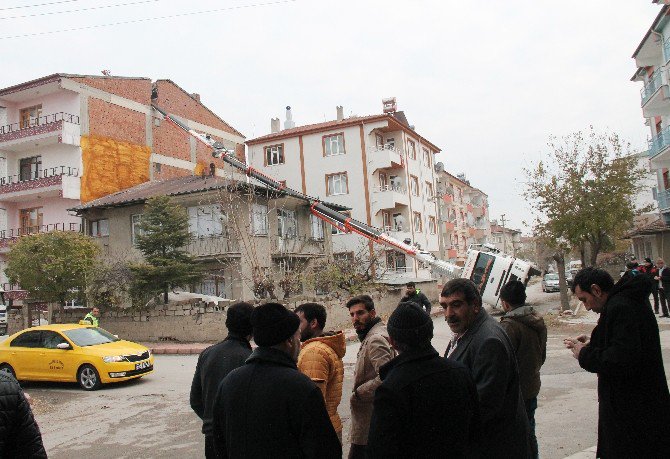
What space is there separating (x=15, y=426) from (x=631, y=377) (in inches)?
141

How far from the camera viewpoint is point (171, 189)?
28.9m

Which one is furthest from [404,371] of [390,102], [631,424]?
[390,102]

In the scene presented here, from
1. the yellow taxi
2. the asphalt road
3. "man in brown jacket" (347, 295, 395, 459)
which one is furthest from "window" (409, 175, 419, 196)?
"man in brown jacket" (347, 295, 395, 459)

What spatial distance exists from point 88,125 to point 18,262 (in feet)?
49.5

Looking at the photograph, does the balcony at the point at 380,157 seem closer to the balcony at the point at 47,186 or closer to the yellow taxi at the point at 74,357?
the balcony at the point at 47,186

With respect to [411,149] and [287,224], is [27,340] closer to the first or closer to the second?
[287,224]

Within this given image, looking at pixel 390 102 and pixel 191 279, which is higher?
pixel 390 102

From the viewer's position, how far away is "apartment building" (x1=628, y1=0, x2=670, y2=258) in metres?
28.3

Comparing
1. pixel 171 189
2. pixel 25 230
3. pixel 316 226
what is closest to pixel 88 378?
pixel 171 189

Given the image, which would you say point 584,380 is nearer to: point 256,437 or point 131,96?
point 256,437

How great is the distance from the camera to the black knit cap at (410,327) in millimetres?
2748

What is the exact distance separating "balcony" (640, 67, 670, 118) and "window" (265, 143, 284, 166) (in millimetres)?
24403

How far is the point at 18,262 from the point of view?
68.3ft

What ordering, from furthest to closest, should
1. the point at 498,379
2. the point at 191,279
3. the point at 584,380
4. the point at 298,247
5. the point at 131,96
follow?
the point at 131,96 → the point at 298,247 → the point at 191,279 → the point at 584,380 → the point at 498,379
